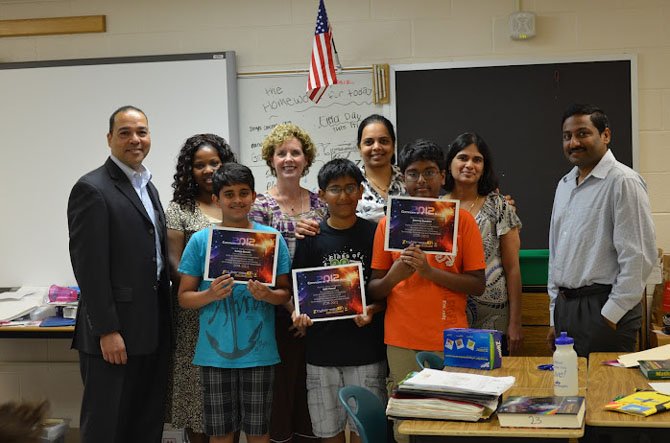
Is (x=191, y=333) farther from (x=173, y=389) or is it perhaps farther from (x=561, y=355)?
(x=561, y=355)

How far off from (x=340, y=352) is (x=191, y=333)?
737 mm

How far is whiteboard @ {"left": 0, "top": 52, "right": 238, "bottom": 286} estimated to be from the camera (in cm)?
527

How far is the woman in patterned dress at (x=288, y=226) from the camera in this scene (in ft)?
12.2

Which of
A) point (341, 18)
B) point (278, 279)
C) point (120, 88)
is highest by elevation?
point (341, 18)

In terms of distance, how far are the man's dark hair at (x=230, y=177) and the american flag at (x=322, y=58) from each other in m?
1.63

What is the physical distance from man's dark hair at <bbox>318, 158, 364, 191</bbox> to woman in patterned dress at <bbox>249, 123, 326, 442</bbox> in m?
0.30

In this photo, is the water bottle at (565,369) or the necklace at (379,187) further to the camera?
the necklace at (379,187)

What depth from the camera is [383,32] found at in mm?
5176

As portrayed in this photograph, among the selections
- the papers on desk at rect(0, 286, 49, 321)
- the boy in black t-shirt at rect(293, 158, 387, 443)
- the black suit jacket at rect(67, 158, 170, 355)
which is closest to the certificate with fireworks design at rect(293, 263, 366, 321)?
the boy in black t-shirt at rect(293, 158, 387, 443)

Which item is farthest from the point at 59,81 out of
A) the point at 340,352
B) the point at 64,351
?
the point at 340,352

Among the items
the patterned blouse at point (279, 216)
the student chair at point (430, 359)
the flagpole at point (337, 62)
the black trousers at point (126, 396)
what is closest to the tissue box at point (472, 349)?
the student chair at point (430, 359)

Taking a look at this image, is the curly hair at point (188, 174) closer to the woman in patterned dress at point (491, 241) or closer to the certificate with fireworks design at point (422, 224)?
the certificate with fireworks design at point (422, 224)

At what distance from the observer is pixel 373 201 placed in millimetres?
3750

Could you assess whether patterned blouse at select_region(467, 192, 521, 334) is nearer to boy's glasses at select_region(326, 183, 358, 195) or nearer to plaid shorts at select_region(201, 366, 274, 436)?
boy's glasses at select_region(326, 183, 358, 195)
